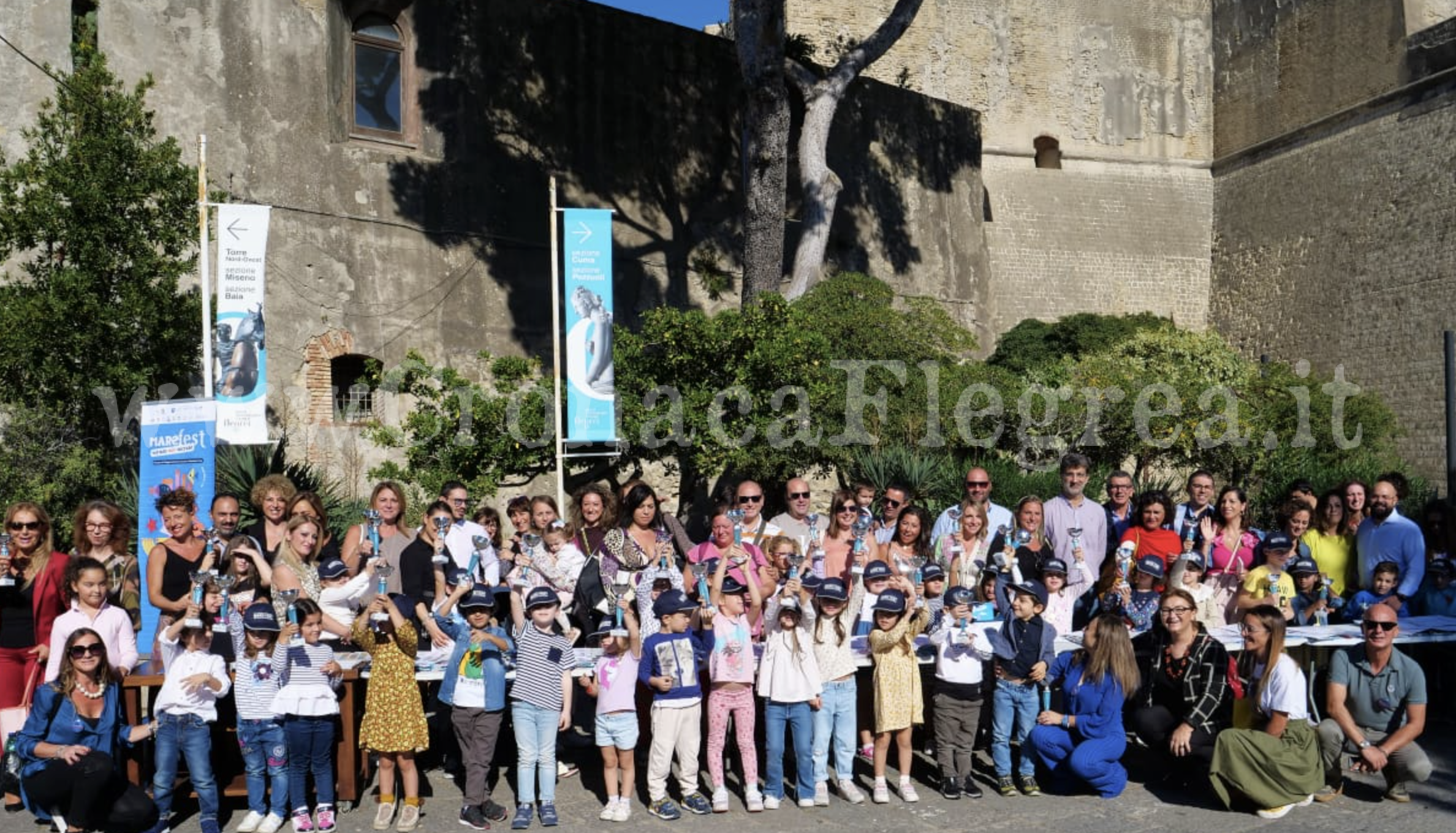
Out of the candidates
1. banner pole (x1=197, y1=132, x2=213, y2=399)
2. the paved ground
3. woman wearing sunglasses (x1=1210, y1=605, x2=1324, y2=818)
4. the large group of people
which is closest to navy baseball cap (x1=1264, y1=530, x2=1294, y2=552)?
the large group of people

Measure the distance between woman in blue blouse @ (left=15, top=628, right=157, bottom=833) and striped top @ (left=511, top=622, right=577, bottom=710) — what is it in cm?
195

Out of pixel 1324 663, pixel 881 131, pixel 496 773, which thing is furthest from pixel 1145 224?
pixel 496 773

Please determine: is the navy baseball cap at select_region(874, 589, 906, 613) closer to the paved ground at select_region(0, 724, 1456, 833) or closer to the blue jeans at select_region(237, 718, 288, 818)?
the paved ground at select_region(0, 724, 1456, 833)

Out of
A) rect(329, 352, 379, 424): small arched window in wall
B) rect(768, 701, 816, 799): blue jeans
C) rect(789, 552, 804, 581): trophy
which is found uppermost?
rect(329, 352, 379, 424): small arched window in wall

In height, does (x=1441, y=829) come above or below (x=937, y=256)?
below

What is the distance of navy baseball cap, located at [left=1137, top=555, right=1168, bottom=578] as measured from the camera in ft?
25.8

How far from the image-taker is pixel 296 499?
308 inches

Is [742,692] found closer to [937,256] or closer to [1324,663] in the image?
[1324,663]

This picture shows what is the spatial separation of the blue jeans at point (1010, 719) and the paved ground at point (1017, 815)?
0.62 feet

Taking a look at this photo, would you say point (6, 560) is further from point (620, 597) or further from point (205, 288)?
point (205, 288)

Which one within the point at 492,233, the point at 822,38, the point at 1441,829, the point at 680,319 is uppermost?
the point at 822,38

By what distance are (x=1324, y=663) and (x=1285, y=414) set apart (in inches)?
561

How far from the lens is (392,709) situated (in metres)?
6.83

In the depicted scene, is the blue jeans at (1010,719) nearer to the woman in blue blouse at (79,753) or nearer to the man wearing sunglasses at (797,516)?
the man wearing sunglasses at (797,516)
